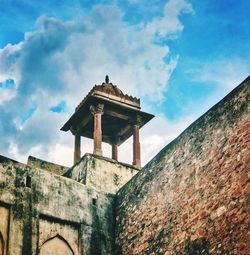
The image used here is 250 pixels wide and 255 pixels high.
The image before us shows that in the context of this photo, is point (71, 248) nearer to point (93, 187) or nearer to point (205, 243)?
point (93, 187)

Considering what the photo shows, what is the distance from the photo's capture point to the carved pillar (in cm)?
1277

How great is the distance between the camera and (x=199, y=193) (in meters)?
8.12

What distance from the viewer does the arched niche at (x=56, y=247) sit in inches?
376

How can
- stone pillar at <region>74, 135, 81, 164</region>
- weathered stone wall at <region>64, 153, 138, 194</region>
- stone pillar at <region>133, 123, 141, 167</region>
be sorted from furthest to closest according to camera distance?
stone pillar at <region>74, 135, 81, 164</region>, stone pillar at <region>133, 123, 141, 167</region>, weathered stone wall at <region>64, 153, 138, 194</region>

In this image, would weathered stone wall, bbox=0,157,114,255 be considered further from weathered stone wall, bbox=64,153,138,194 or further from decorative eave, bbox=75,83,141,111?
decorative eave, bbox=75,83,141,111

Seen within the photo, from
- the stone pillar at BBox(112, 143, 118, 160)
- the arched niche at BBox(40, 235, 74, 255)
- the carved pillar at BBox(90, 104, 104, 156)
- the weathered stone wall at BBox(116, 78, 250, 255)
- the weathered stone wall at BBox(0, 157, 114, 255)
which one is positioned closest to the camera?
the weathered stone wall at BBox(116, 78, 250, 255)

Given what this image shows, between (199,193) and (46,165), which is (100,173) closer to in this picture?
(46,165)

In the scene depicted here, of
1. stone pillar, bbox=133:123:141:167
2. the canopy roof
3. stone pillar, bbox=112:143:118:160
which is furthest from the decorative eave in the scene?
stone pillar, bbox=112:143:118:160

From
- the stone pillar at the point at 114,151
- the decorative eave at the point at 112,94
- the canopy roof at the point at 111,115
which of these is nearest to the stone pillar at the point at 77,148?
the canopy roof at the point at 111,115

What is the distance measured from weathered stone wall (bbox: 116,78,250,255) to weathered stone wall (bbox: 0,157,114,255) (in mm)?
676

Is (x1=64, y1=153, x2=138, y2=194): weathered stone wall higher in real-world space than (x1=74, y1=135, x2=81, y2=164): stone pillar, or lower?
lower

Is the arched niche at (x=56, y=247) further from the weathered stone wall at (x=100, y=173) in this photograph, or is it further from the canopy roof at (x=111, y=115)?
the canopy roof at (x=111, y=115)

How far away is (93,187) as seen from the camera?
11586mm

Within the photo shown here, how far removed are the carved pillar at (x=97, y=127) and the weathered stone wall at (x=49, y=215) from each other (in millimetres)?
1933
